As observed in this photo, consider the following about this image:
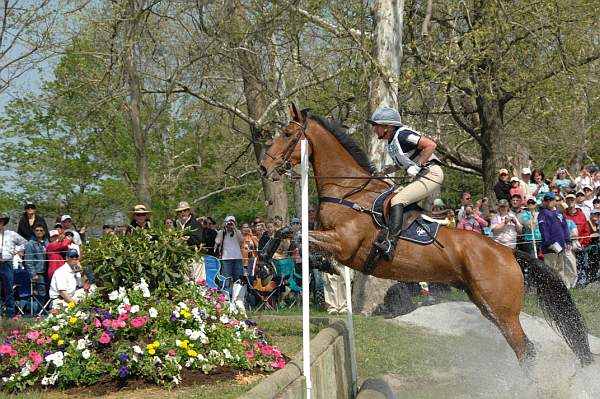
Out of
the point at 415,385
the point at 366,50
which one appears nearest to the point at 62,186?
the point at 366,50

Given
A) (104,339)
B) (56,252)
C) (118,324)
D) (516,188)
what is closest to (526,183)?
(516,188)

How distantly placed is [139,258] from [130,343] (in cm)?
88

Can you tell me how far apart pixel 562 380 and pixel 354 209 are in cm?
290

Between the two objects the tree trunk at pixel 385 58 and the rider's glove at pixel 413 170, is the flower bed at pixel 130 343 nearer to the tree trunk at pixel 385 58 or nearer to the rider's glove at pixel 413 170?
the rider's glove at pixel 413 170

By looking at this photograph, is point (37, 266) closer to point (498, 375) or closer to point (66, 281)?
point (66, 281)

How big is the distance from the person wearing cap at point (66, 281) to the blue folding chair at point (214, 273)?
7.46ft

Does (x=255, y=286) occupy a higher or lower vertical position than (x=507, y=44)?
lower

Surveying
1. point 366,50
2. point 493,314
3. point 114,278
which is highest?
point 366,50

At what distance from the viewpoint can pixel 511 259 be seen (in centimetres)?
894

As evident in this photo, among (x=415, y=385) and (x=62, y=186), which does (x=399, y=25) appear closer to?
(x=415, y=385)

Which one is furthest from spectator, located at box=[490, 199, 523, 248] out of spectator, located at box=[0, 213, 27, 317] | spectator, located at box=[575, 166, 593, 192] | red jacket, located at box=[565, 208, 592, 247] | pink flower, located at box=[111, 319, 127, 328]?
pink flower, located at box=[111, 319, 127, 328]

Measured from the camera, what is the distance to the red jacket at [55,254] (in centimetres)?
1419

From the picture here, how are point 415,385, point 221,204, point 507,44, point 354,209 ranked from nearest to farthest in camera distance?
point 354,209 → point 415,385 → point 507,44 → point 221,204

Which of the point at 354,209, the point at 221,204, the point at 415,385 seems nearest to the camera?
the point at 354,209
